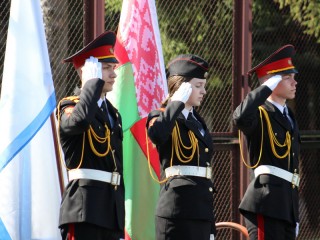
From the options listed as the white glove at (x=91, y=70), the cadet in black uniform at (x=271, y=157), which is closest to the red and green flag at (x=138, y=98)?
the cadet in black uniform at (x=271, y=157)

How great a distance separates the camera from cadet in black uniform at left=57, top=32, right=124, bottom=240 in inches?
246

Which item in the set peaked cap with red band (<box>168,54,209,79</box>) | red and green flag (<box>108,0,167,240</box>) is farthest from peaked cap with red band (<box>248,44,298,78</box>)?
red and green flag (<box>108,0,167,240</box>)

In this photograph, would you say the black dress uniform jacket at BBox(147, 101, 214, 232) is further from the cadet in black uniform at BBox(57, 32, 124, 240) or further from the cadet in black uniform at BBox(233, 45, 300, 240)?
the cadet in black uniform at BBox(233, 45, 300, 240)

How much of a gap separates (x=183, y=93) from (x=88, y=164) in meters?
0.79

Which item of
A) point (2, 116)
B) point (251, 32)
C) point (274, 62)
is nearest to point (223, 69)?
point (251, 32)

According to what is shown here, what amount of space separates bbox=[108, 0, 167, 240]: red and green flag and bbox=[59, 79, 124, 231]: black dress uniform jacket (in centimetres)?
92

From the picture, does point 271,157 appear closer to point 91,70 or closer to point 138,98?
point 138,98

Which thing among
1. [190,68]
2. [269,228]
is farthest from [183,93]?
[269,228]

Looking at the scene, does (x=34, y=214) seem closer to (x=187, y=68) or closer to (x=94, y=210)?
(x=94, y=210)

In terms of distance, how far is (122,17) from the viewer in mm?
7820

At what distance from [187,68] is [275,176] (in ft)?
3.26

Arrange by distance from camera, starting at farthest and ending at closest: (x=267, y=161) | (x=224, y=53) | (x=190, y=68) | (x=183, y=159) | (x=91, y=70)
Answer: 1. (x=224, y=53)
2. (x=267, y=161)
3. (x=190, y=68)
4. (x=183, y=159)
5. (x=91, y=70)

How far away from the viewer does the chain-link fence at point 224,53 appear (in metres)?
8.79

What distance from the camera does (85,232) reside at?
6289mm
